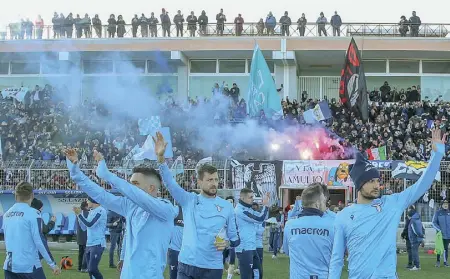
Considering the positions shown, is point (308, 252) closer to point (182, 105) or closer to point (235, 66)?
point (182, 105)

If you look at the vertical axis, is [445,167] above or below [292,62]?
below

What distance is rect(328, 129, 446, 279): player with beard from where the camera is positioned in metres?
6.16

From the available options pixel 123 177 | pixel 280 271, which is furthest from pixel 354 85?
pixel 280 271

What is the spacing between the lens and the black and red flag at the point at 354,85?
1156 inches

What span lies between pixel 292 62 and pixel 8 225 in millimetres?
28628

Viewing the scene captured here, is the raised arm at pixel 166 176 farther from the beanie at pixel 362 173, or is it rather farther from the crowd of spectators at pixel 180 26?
the crowd of spectators at pixel 180 26

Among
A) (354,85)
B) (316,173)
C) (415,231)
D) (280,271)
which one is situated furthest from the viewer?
(354,85)

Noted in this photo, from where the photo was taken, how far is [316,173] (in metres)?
24.9

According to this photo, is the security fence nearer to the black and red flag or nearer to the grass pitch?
the grass pitch

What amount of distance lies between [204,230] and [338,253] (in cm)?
219

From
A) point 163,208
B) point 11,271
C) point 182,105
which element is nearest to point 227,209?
point 163,208

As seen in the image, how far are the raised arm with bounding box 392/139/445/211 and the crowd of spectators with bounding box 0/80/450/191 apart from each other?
20246 millimetres

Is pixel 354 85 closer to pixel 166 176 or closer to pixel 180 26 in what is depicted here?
pixel 180 26

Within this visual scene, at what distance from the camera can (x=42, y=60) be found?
37.5 metres
